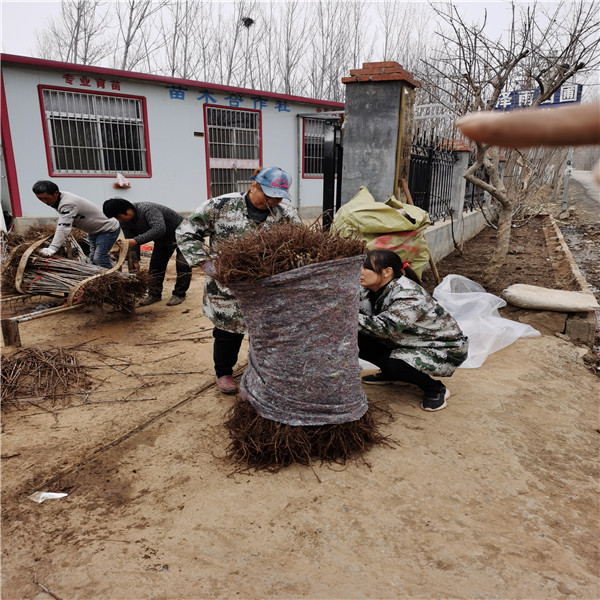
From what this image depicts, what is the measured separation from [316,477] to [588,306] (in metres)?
3.46

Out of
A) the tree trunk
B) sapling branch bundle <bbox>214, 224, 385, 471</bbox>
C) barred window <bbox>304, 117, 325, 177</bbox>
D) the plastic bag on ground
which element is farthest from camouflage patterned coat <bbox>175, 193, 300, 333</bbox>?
barred window <bbox>304, 117, 325, 177</bbox>

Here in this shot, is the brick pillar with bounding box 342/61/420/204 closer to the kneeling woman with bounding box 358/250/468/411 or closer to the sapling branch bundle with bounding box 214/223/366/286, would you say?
the kneeling woman with bounding box 358/250/468/411

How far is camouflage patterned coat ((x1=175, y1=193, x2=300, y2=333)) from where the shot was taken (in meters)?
2.90

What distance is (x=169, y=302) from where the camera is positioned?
550 centimetres

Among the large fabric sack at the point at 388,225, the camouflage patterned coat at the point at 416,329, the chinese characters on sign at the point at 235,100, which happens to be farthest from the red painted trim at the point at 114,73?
the camouflage patterned coat at the point at 416,329

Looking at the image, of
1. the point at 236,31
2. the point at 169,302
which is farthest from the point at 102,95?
the point at 236,31

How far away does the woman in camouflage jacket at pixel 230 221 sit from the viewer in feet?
9.37

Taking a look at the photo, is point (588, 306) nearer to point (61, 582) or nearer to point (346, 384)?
point (346, 384)

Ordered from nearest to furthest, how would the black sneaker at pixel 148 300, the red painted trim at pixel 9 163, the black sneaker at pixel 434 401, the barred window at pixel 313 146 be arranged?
the black sneaker at pixel 434 401, the black sneaker at pixel 148 300, the red painted trim at pixel 9 163, the barred window at pixel 313 146

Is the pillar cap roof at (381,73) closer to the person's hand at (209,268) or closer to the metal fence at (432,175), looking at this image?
the metal fence at (432,175)

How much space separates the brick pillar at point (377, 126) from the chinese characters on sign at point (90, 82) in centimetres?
637

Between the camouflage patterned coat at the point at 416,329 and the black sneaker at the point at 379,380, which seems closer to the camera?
the camouflage patterned coat at the point at 416,329

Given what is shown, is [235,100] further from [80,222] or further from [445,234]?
[80,222]

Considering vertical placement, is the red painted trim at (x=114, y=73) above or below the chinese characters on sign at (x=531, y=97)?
above
